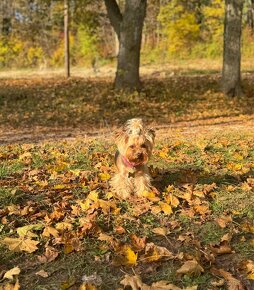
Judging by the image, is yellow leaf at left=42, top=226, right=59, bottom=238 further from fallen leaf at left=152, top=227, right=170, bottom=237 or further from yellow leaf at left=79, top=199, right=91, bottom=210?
fallen leaf at left=152, top=227, right=170, bottom=237

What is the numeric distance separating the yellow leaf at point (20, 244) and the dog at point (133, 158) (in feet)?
4.40

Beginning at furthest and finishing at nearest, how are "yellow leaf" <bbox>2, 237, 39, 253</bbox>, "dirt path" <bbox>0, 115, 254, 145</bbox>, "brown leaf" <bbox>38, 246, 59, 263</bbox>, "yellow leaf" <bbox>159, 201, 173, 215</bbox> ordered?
1. "dirt path" <bbox>0, 115, 254, 145</bbox>
2. "yellow leaf" <bbox>159, 201, 173, 215</bbox>
3. "yellow leaf" <bbox>2, 237, 39, 253</bbox>
4. "brown leaf" <bbox>38, 246, 59, 263</bbox>

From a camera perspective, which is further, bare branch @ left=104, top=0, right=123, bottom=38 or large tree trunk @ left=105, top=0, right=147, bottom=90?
bare branch @ left=104, top=0, right=123, bottom=38

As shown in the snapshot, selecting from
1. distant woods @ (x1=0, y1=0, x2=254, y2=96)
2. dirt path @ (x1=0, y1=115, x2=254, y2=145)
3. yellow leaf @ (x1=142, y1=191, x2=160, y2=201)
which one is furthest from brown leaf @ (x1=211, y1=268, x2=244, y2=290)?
distant woods @ (x1=0, y1=0, x2=254, y2=96)

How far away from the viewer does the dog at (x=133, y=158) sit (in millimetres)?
4770

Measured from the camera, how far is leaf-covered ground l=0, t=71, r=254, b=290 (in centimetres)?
371

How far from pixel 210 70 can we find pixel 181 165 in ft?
55.9

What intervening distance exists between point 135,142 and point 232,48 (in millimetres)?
12415

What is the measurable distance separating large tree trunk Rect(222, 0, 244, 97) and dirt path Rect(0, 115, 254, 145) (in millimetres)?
3053

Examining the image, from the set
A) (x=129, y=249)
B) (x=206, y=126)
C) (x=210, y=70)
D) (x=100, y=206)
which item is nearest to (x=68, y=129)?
(x=206, y=126)

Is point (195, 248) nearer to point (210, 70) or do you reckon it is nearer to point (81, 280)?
point (81, 280)

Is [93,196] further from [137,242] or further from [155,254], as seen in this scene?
[155,254]

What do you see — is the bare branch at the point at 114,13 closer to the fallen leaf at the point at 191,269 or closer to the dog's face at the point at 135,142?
the dog's face at the point at 135,142

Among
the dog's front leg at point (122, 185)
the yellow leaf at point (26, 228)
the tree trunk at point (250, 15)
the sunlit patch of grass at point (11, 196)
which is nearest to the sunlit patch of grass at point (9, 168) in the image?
the sunlit patch of grass at point (11, 196)
